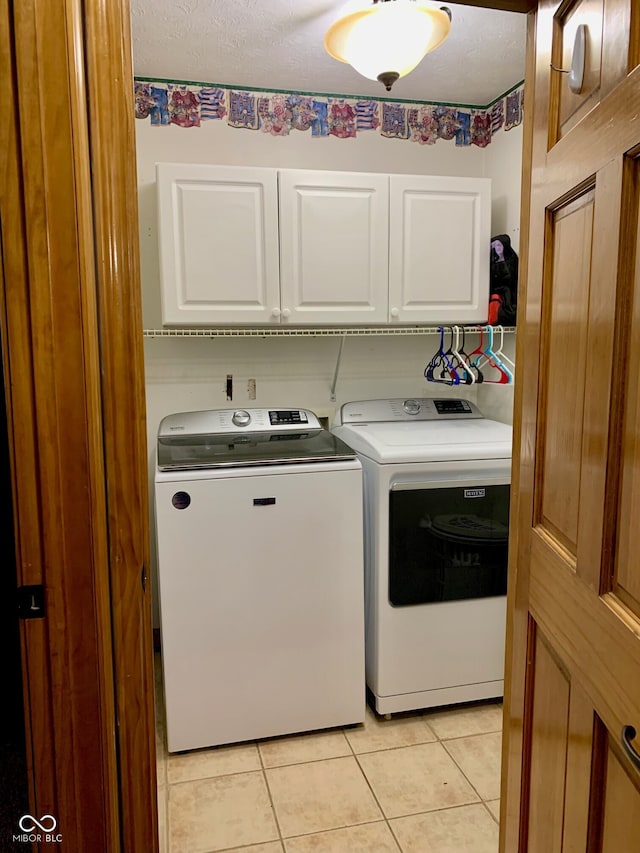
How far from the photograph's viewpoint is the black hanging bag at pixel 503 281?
253 cm

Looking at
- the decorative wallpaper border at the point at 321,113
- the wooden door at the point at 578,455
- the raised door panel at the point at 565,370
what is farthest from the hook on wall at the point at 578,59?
the decorative wallpaper border at the point at 321,113

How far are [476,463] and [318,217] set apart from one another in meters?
1.10

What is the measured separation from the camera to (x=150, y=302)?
8.41 ft

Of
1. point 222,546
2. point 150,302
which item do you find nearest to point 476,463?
point 222,546

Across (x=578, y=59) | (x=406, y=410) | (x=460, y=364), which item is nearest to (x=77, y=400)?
(x=578, y=59)

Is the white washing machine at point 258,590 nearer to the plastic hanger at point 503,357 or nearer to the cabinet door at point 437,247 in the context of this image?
the cabinet door at point 437,247

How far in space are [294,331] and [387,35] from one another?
3.47 ft

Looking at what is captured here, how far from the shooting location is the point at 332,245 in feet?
7.77

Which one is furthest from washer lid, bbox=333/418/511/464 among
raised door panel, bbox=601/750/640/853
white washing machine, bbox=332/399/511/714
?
raised door panel, bbox=601/750/640/853

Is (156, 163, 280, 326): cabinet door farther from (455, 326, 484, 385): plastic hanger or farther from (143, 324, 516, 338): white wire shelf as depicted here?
(455, 326, 484, 385): plastic hanger

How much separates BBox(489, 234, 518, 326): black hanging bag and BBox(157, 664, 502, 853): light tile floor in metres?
1.57

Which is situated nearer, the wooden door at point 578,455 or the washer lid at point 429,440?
the wooden door at point 578,455

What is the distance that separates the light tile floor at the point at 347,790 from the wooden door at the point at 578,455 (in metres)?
0.71

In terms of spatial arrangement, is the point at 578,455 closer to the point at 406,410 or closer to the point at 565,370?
the point at 565,370
